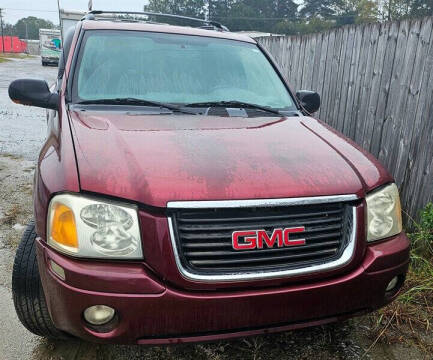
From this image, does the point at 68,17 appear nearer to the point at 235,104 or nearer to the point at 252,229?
the point at 235,104

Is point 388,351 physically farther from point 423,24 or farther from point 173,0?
point 173,0

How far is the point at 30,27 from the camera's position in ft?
346

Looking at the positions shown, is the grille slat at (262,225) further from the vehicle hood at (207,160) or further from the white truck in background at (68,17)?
the white truck in background at (68,17)

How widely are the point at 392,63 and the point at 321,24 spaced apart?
6146 cm

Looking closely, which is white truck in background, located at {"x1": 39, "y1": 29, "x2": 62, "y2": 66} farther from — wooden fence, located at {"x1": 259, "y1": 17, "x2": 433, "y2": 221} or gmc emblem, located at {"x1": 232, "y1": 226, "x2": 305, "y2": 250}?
gmc emblem, located at {"x1": 232, "y1": 226, "x2": 305, "y2": 250}

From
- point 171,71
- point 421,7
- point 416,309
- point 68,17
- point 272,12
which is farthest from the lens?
point 272,12

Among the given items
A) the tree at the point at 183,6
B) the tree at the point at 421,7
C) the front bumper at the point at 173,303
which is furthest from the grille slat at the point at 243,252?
the tree at the point at 183,6

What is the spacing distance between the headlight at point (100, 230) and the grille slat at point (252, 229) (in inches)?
7.2

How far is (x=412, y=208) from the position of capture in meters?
3.73

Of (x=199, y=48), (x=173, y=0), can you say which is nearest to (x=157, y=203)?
Result: (x=199, y=48)

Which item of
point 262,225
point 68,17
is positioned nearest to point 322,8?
point 68,17

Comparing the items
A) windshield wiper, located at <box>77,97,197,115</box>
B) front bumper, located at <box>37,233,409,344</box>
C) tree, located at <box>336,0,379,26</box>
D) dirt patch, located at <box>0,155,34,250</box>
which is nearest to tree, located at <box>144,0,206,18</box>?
tree, located at <box>336,0,379,26</box>

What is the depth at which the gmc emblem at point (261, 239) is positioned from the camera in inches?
66.5

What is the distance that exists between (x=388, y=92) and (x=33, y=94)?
125 inches
